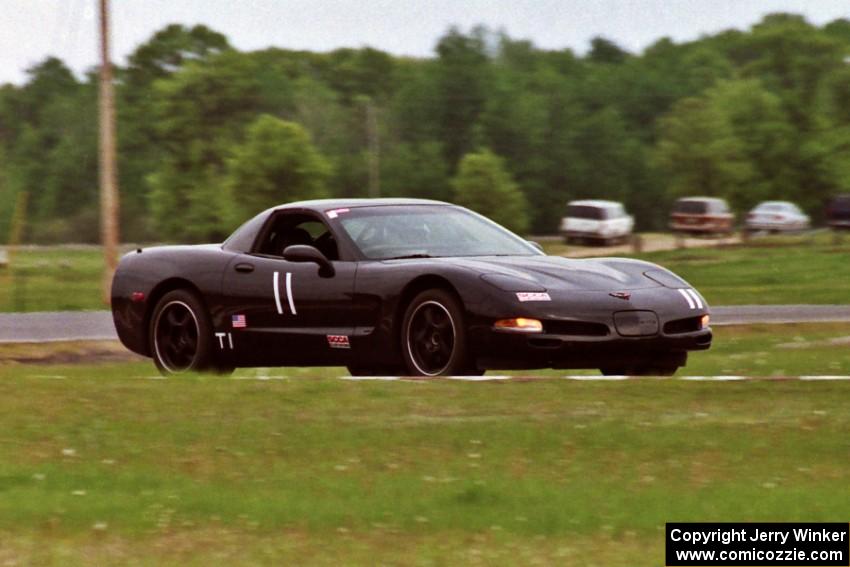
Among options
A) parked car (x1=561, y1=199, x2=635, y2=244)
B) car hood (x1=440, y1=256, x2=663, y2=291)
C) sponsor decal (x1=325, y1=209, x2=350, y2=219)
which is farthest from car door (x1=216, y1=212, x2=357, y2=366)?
parked car (x1=561, y1=199, x2=635, y2=244)

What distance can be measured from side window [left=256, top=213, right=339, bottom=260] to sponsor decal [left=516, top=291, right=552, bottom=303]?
2.07 m

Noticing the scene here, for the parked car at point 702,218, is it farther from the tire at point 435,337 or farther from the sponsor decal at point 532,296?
the sponsor decal at point 532,296

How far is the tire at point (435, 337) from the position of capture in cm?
1145

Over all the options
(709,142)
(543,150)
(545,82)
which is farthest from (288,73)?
(709,142)

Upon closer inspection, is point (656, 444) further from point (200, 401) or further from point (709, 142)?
point (709, 142)

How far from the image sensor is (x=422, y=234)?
12727 millimetres

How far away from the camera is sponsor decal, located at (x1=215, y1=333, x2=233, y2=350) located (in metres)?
12.9

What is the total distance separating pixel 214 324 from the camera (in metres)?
13.0

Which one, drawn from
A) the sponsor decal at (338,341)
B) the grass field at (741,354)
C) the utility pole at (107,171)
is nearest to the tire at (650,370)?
the grass field at (741,354)

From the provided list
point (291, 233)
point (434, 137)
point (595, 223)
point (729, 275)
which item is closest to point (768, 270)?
point (729, 275)

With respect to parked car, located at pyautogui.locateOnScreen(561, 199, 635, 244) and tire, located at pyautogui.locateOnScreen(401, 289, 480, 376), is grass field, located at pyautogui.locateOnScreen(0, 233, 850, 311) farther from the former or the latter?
tire, located at pyautogui.locateOnScreen(401, 289, 480, 376)

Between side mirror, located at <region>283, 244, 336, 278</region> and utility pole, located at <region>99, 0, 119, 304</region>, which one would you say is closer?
side mirror, located at <region>283, 244, 336, 278</region>

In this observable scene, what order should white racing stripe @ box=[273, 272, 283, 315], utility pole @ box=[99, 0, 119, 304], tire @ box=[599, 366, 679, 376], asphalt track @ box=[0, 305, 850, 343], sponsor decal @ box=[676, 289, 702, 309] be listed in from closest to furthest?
sponsor decal @ box=[676, 289, 702, 309] → tire @ box=[599, 366, 679, 376] → white racing stripe @ box=[273, 272, 283, 315] → asphalt track @ box=[0, 305, 850, 343] → utility pole @ box=[99, 0, 119, 304]

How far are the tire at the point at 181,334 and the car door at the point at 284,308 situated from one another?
0.64 ft
